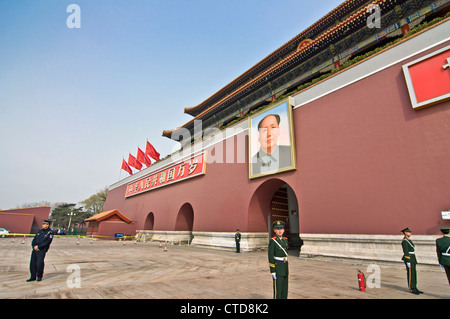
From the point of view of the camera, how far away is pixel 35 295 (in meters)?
3.66

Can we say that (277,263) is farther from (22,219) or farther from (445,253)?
(22,219)

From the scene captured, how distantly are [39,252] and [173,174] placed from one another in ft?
41.7

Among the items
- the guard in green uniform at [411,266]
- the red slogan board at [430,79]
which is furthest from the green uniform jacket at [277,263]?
the red slogan board at [430,79]

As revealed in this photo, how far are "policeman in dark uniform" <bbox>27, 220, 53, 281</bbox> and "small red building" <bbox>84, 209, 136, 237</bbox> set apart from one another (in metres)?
16.7

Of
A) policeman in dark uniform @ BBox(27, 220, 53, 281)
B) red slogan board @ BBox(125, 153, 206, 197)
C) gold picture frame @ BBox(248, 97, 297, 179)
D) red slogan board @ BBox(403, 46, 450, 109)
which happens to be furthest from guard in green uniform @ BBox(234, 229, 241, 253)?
red slogan board @ BBox(403, 46, 450, 109)

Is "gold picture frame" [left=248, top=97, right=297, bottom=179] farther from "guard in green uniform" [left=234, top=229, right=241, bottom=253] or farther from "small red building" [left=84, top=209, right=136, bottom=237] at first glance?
"small red building" [left=84, top=209, right=136, bottom=237]

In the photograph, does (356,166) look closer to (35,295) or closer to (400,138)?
(400,138)

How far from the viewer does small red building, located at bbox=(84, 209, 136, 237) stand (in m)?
20.2

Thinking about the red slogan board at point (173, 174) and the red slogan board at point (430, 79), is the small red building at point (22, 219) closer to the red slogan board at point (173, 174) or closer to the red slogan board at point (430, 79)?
the red slogan board at point (173, 174)

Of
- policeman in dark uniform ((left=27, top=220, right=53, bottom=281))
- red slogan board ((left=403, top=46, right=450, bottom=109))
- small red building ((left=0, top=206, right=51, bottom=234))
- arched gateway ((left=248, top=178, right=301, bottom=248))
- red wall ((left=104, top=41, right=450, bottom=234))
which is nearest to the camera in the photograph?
policeman in dark uniform ((left=27, top=220, right=53, bottom=281))

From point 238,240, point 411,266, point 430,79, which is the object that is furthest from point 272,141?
point 411,266
